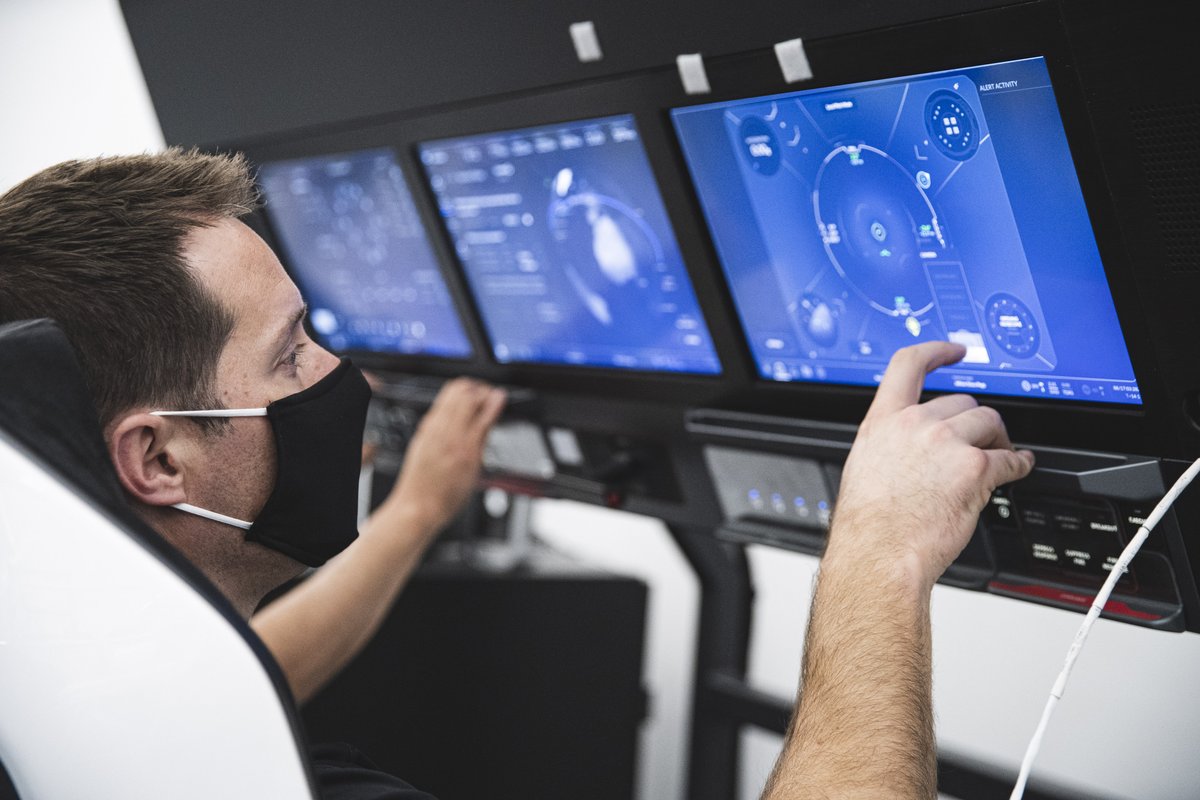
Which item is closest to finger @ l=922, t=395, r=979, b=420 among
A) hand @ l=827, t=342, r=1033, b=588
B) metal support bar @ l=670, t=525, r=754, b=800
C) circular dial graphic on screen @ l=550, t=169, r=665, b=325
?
hand @ l=827, t=342, r=1033, b=588

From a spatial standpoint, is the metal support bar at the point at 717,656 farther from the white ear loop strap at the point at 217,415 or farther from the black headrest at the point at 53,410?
the black headrest at the point at 53,410

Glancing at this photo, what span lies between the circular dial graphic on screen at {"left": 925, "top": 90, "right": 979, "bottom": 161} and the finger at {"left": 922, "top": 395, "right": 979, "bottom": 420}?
28 centimetres

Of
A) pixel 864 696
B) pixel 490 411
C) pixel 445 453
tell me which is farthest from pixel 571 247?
pixel 864 696

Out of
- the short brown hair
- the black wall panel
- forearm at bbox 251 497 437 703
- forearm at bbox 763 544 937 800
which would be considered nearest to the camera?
forearm at bbox 763 544 937 800

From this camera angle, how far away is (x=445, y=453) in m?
2.26

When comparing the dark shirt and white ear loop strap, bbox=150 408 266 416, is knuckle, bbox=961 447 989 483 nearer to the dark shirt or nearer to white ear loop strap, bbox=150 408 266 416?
the dark shirt

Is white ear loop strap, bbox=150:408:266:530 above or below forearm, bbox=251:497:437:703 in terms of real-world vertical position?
above

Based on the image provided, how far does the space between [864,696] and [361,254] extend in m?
1.56

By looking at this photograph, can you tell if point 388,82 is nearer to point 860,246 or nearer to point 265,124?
point 265,124

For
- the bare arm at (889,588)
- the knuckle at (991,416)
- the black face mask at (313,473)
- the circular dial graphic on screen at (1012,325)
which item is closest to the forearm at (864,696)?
the bare arm at (889,588)

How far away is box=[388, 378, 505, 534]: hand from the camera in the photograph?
87.7 inches

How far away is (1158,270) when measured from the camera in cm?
119

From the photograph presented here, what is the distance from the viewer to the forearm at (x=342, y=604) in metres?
2.13

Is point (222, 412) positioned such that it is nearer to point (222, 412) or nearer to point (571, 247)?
point (222, 412)
